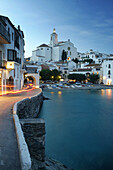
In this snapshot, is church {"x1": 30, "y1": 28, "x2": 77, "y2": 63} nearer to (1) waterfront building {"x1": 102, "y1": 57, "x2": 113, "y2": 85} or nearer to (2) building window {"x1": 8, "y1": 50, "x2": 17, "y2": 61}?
(1) waterfront building {"x1": 102, "y1": 57, "x2": 113, "y2": 85}

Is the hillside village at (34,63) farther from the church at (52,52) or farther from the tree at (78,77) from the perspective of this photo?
the tree at (78,77)

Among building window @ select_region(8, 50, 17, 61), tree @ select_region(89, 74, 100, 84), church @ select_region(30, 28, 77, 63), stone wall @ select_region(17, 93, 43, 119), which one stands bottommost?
stone wall @ select_region(17, 93, 43, 119)

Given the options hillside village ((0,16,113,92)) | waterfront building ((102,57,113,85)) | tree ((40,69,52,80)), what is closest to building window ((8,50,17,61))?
hillside village ((0,16,113,92))

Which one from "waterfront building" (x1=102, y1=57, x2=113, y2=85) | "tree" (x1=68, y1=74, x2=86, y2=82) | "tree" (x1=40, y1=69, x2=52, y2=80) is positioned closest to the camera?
"tree" (x1=40, y1=69, x2=52, y2=80)

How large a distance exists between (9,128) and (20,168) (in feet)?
8.14

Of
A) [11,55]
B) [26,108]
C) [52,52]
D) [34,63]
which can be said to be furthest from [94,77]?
[26,108]

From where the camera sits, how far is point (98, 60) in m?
111

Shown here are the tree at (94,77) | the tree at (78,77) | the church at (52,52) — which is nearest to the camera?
the tree at (94,77)

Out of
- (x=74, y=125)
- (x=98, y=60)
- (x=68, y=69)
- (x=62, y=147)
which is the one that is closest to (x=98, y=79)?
(x=68, y=69)

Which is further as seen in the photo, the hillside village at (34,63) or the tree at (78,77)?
the tree at (78,77)

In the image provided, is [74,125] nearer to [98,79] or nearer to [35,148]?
[35,148]

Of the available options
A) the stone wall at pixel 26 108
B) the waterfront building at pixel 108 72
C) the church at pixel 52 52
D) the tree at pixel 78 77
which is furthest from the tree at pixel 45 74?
the stone wall at pixel 26 108

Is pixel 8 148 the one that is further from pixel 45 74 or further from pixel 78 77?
pixel 78 77

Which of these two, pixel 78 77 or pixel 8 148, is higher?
pixel 78 77
